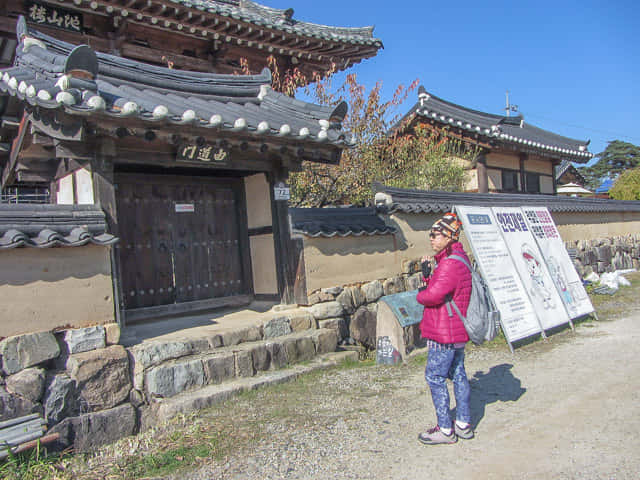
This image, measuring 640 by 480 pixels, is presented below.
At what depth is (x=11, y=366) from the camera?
4.12 m

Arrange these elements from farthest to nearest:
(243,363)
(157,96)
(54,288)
Result: (157,96) < (243,363) < (54,288)

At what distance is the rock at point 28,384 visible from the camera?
13.3 ft

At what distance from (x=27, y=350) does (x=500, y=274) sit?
5.63 metres

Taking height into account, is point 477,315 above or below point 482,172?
below

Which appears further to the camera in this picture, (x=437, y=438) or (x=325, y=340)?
(x=325, y=340)

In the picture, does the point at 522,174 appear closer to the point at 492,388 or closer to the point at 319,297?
the point at 319,297

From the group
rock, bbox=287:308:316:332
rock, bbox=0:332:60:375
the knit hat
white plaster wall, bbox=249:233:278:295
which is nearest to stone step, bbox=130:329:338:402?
rock, bbox=287:308:316:332

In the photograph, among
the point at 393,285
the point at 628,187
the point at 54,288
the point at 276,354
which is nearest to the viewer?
the point at 54,288

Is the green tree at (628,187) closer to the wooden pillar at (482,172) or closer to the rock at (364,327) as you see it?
the wooden pillar at (482,172)

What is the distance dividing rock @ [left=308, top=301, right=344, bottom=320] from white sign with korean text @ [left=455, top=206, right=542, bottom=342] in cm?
199

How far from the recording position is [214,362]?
5.10 meters

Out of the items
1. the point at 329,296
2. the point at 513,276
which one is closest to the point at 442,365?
the point at 329,296

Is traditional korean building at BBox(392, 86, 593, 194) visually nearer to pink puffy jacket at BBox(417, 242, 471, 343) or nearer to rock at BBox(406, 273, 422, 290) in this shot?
rock at BBox(406, 273, 422, 290)

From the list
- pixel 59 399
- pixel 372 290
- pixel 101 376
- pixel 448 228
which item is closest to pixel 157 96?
pixel 101 376
